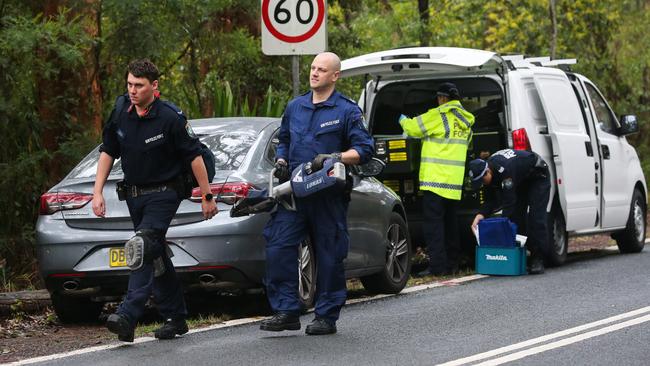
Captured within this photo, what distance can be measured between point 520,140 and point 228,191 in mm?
4544

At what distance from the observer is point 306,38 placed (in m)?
11.9

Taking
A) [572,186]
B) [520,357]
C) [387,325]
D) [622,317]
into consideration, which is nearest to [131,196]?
[387,325]

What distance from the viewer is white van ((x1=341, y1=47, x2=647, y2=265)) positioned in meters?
13.3

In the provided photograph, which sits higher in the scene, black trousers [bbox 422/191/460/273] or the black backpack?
the black backpack

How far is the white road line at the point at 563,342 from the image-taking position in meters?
7.57

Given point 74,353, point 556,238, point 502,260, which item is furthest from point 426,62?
point 74,353

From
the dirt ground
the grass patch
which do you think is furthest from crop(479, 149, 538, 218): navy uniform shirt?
the grass patch

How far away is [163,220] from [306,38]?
366 cm

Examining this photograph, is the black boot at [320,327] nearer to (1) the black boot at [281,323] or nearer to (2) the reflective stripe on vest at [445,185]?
(1) the black boot at [281,323]

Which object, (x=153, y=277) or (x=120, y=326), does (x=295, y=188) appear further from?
(x=120, y=326)

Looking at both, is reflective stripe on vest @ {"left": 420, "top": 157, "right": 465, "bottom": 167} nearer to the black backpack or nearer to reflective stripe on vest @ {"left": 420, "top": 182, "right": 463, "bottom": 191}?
reflective stripe on vest @ {"left": 420, "top": 182, "right": 463, "bottom": 191}

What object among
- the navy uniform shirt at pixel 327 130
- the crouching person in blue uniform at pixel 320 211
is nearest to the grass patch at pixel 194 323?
the crouching person in blue uniform at pixel 320 211

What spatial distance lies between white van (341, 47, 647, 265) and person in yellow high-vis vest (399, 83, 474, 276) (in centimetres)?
26

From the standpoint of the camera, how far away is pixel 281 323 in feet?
28.8
